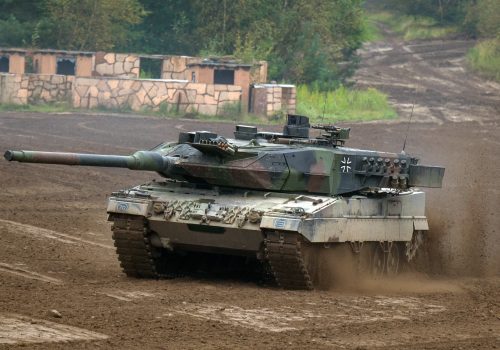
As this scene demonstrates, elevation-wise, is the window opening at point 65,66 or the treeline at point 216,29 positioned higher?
the treeline at point 216,29

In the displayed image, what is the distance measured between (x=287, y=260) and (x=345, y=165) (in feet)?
6.37

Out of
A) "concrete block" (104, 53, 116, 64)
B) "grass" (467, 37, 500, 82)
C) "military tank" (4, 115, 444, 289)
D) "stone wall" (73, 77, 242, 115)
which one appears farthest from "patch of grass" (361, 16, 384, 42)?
"military tank" (4, 115, 444, 289)

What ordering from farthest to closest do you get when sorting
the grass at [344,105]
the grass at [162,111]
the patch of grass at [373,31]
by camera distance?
the patch of grass at [373,31] → the grass at [344,105] → the grass at [162,111]

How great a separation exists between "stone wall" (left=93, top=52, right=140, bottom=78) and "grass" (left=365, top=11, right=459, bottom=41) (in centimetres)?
1779

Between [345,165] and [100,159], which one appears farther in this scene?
[345,165]

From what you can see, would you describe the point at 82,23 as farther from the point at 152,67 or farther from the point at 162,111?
the point at 162,111

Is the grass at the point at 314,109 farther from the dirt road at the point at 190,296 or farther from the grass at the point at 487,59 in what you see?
the dirt road at the point at 190,296

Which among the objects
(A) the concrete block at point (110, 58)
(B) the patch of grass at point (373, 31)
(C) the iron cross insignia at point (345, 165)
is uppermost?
(B) the patch of grass at point (373, 31)

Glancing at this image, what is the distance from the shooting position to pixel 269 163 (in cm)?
1608

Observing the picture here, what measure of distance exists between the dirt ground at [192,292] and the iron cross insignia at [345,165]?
1.43 meters

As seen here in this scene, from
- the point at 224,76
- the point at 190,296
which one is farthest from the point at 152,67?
the point at 190,296

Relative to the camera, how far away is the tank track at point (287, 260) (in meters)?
15.0

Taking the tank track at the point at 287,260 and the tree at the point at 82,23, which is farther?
the tree at the point at 82,23

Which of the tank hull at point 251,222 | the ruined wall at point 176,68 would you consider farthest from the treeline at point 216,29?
the tank hull at point 251,222
